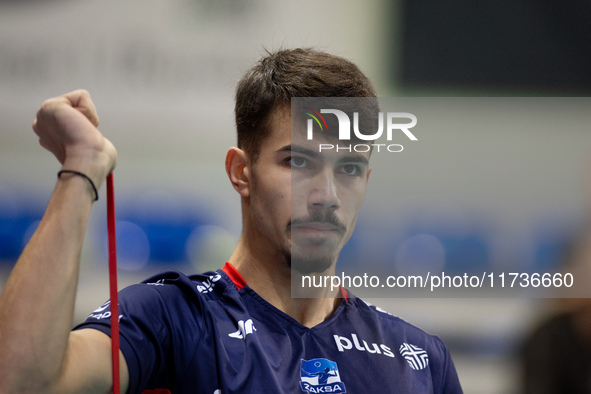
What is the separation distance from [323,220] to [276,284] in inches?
8.0

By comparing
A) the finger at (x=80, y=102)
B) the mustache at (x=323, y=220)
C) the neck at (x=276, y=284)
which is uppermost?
the finger at (x=80, y=102)

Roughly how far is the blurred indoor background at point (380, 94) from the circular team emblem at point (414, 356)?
0.74m

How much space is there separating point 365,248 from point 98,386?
1446 mm

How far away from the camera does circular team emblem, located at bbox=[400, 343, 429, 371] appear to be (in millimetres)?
1503

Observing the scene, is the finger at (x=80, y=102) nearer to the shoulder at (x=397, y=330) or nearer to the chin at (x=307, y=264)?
the chin at (x=307, y=264)

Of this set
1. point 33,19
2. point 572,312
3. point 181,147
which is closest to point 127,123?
point 181,147

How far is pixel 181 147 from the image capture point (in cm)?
243

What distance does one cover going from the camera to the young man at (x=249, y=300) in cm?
92

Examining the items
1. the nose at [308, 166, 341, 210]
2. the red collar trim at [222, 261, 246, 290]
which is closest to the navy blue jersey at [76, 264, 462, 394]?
the red collar trim at [222, 261, 246, 290]

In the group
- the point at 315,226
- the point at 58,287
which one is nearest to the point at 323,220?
the point at 315,226

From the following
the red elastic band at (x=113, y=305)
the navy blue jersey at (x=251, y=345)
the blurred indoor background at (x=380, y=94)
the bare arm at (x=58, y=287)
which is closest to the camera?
the bare arm at (x=58, y=287)

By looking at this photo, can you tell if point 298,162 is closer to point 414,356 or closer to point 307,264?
point 307,264

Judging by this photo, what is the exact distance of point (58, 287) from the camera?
0.91 metres

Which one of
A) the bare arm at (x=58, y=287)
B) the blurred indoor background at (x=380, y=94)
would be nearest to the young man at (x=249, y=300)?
the bare arm at (x=58, y=287)
